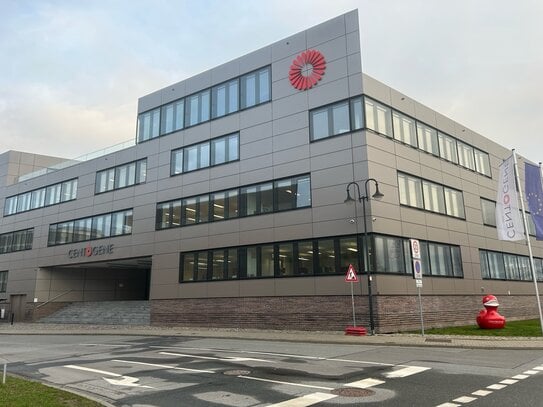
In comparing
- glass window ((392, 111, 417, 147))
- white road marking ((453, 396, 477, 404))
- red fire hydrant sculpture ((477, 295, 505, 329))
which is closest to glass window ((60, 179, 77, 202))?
glass window ((392, 111, 417, 147))

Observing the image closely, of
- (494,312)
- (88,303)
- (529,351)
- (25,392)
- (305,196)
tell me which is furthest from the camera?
(88,303)

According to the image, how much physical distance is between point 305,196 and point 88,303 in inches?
1080

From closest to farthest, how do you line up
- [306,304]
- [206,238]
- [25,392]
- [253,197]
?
[25,392] < [306,304] < [253,197] < [206,238]

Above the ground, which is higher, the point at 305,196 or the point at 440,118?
the point at 440,118

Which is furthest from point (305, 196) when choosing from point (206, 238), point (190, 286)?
point (190, 286)

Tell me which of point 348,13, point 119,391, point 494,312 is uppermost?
point 348,13

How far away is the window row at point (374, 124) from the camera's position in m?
24.7

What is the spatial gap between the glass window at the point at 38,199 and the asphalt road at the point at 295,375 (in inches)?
1238

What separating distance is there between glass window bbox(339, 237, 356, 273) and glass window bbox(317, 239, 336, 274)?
0.48 m

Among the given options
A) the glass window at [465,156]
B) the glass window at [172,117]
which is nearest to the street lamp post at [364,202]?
the glass window at [465,156]

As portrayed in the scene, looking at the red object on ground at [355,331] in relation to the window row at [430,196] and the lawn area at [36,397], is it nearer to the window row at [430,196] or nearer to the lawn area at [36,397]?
the window row at [430,196]

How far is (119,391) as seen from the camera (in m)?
9.65

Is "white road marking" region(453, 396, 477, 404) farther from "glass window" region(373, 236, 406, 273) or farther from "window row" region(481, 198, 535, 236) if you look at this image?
"window row" region(481, 198, 535, 236)

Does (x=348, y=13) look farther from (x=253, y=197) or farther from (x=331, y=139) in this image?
(x=253, y=197)
